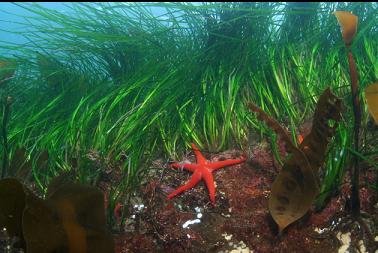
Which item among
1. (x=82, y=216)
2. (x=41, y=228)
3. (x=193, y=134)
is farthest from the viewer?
(x=193, y=134)

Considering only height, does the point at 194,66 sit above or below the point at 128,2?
below

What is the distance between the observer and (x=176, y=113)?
12.0 feet

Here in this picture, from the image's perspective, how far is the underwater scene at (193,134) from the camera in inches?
Result: 84.7

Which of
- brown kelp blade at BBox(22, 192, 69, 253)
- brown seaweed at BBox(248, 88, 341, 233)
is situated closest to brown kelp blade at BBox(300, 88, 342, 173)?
brown seaweed at BBox(248, 88, 341, 233)

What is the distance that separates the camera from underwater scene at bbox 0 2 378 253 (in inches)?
84.7

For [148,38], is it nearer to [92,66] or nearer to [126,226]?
[92,66]

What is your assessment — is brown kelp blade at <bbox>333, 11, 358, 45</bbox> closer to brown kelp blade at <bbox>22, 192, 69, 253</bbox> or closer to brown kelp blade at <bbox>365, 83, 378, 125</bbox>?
brown kelp blade at <bbox>365, 83, 378, 125</bbox>

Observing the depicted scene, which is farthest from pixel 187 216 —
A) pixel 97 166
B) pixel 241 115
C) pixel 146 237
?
pixel 241 115

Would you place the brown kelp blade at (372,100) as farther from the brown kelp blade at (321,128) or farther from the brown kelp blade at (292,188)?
the brown kelp blade at (292,188)

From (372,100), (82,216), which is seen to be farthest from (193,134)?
(372,100)

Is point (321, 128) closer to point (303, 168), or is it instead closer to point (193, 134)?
point (303, 168)

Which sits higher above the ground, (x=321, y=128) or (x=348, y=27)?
(x=348, y=27)

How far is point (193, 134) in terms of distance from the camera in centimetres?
342

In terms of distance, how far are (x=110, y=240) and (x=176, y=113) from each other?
1.79 meters
